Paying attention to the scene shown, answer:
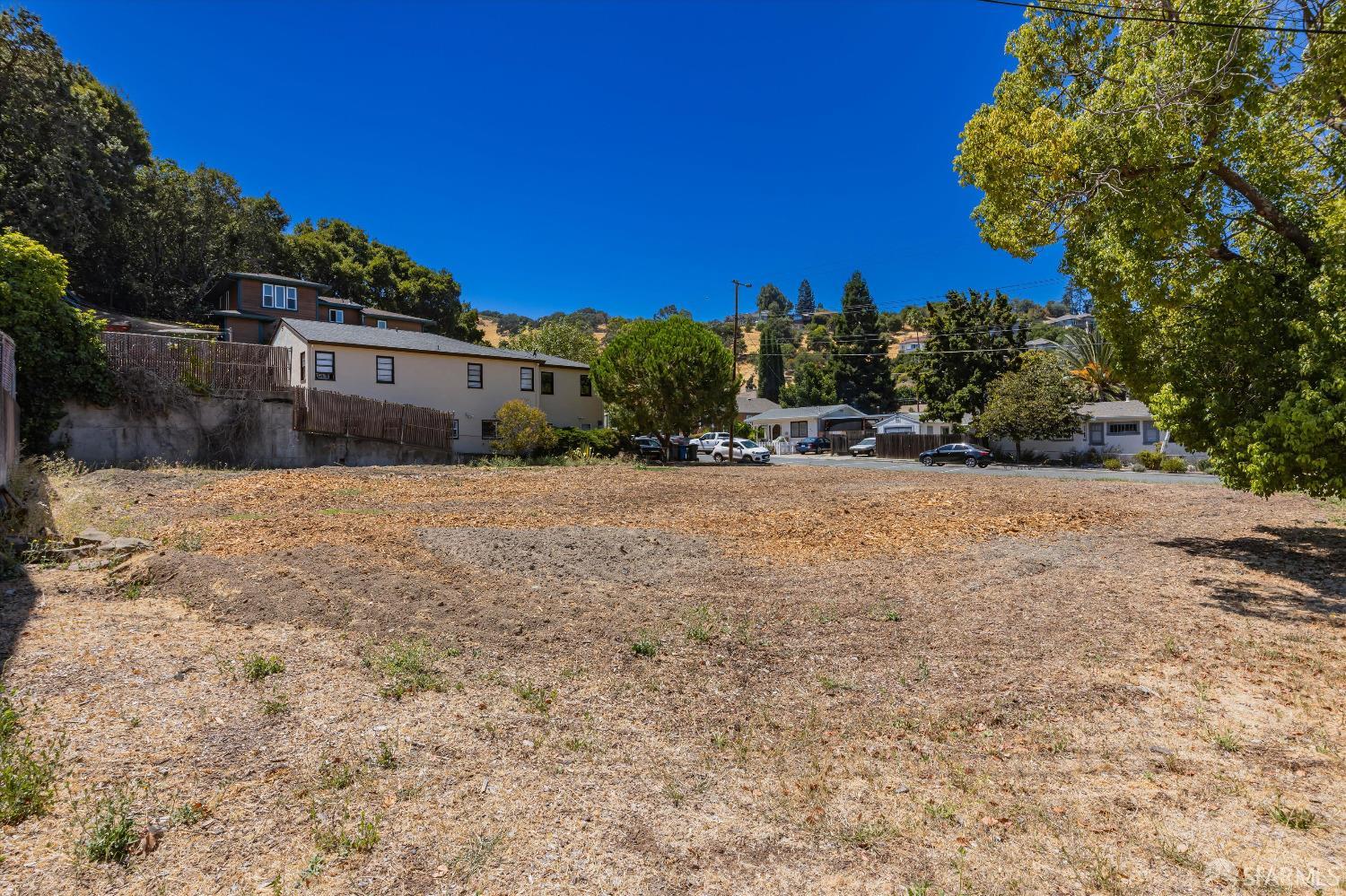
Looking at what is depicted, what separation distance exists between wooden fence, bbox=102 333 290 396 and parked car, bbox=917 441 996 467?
36782 millimetres

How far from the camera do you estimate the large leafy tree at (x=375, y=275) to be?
57.9 m

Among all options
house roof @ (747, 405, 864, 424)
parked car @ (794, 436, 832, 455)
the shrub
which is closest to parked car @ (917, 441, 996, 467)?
the shrub

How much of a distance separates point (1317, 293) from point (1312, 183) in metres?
3.41

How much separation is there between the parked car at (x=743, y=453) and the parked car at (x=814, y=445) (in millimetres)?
13750

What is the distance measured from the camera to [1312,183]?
1038 centimetres

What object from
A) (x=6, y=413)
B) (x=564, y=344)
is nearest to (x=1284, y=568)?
(x=6, y=413)

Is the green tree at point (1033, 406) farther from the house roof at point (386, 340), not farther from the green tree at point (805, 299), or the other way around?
the green tree at point (805, 299)

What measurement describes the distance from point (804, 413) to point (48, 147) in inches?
2211

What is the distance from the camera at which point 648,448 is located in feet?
131

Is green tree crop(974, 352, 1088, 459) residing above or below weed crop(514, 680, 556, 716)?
above

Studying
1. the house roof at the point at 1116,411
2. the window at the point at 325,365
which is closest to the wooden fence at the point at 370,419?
the window at the point at 325,365

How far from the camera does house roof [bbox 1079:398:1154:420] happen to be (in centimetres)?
4141

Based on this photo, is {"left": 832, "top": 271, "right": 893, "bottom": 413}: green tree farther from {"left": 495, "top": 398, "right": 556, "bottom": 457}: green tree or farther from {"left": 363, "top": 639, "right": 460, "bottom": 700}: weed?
{"left": 363, "top": 639, "right": 460, "bottom": 700}: weed

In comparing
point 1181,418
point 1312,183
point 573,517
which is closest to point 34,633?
point 573,517
